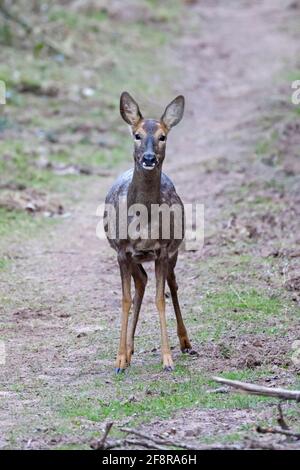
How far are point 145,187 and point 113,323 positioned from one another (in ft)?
5.55

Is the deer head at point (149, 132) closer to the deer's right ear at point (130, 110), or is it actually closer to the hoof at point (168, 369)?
the deer's right ear at point (130, 110)

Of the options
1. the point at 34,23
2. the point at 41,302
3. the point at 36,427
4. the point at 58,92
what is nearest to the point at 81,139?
the point at 58,92

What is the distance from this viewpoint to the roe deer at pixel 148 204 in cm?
788

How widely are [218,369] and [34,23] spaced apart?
15413 mm

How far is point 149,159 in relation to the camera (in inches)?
305

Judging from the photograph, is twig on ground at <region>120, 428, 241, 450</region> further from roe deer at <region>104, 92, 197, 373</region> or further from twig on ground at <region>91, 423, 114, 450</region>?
roe deer at <region>104, 92, 197, 373</region>

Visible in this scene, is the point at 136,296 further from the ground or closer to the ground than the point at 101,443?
further from the ground

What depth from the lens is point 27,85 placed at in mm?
19156

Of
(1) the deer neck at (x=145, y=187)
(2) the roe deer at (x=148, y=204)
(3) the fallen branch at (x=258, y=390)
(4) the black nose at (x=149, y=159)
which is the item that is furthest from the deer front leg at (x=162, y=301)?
(3) the fallen branch at (x=258, y=390)

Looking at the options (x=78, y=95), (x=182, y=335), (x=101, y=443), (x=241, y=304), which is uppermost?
(x=78, y=95)

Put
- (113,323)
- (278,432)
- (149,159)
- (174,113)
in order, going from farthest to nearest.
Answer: (113,323) → (174,113) → (149,159) → (278,432)

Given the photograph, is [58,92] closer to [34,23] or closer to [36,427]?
[34,23]

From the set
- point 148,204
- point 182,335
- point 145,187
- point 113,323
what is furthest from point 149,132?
point 113,323

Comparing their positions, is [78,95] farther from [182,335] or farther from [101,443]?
[101,443]
